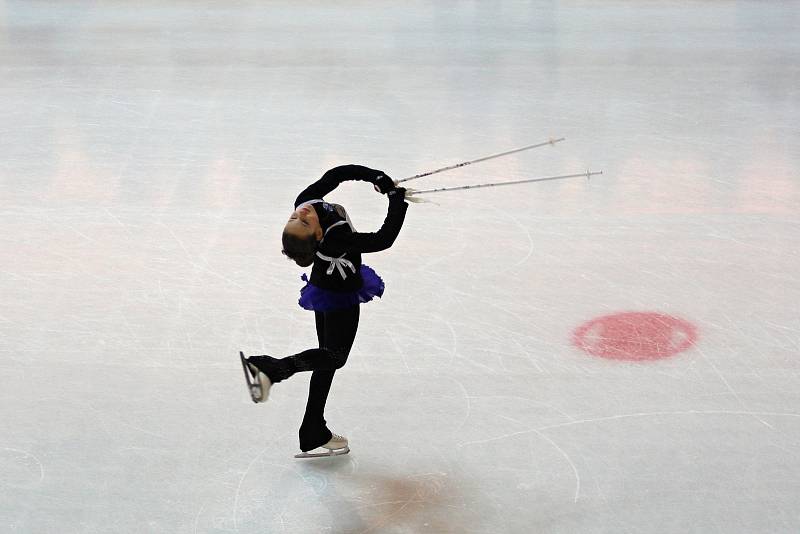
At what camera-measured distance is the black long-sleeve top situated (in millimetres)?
3561

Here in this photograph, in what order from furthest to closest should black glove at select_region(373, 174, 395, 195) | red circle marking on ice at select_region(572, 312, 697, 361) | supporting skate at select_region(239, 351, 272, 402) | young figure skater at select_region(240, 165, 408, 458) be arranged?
1. red circle marking on ice at select_region(572, 312, 697, 361)
2. black glove at select_region(373, 174, 395, 195)
3. young figure skater at select_region(240, 165, 408, 458)
4. supporting skate at select_region(239, 351, 272, 402)

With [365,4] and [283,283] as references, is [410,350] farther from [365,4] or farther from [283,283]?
[365,4]

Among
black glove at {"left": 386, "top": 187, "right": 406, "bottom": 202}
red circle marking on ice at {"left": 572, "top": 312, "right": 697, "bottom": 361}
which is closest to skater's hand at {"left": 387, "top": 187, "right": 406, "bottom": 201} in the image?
black glove at {"left": 386, "top": 187, "right": 406, "bottom": 202}

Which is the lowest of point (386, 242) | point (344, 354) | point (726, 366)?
point (726, 366)

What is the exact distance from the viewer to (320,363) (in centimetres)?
371

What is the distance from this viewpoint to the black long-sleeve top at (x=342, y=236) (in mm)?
3561

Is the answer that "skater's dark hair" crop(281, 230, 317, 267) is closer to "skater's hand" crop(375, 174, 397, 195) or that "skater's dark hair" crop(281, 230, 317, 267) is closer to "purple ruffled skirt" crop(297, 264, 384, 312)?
"purple ruffled skirt" crop(297, 264, 384, 312)

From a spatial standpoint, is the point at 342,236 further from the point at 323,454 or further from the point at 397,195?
the point at 323,454

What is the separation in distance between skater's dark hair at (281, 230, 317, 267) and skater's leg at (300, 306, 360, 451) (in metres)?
0.30

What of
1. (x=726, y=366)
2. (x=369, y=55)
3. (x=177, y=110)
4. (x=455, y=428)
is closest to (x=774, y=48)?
(x=369, y=55)

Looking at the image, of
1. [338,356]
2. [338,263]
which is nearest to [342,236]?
[338,263]

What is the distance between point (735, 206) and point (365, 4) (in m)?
8.10

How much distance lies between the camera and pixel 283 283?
17.7ft

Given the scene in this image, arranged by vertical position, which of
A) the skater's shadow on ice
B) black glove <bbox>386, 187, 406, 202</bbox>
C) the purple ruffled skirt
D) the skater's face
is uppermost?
black glove <bbox>386, 187, 406, 202</bbox>
